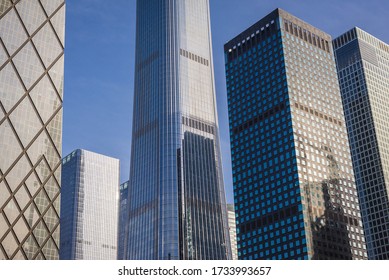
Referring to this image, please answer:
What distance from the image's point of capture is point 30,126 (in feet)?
431

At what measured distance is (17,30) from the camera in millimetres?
137625

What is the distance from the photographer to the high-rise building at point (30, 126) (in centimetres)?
12150

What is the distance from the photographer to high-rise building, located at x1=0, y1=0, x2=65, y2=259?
122 meters

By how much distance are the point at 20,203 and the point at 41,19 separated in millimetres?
50917

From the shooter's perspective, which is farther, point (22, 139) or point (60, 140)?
point (60, 140)

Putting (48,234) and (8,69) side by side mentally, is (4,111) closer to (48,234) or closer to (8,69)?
(8,69)

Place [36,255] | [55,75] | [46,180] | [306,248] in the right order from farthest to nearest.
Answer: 1. [306,248]
2. [55,75]
3. [46,180]
4. [36,255]

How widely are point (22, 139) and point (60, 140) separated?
11.2 meters

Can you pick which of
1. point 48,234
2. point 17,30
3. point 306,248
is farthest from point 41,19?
point 306,248
